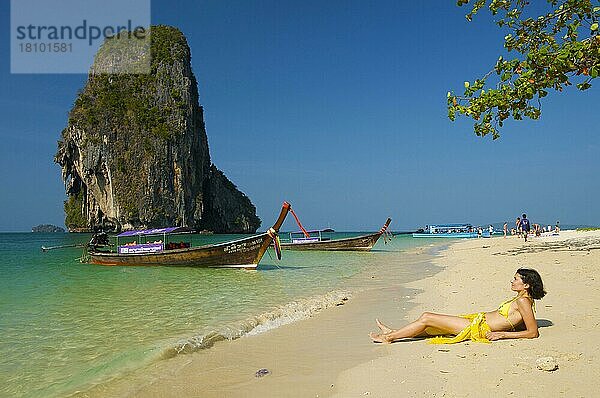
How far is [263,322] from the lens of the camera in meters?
7.20

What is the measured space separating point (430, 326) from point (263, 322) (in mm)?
3145

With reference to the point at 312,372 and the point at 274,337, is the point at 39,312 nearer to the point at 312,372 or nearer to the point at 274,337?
the point at 274,337

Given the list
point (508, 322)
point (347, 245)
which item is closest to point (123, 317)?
point (508, 322)

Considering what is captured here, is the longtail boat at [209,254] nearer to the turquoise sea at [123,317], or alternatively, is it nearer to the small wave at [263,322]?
the turquoise sea at [123,317]

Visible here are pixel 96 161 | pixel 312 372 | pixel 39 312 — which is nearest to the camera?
pixel 312 372

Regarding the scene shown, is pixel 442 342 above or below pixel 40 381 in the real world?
above

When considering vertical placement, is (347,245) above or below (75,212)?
below

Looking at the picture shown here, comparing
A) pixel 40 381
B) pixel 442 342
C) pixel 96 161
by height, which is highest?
pixel 96 161

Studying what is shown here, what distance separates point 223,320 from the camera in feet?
24.7

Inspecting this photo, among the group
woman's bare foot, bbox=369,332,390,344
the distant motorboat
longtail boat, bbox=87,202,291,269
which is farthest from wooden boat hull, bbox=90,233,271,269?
the distant motorboat

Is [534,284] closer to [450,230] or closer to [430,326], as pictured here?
[430,326]

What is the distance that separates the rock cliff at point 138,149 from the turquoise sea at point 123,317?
65200 mm

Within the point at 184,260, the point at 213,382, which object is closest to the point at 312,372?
the point at 213,382

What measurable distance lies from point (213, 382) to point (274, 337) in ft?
6.03
